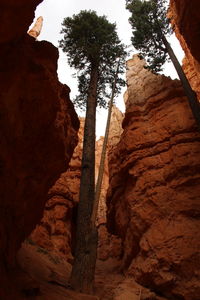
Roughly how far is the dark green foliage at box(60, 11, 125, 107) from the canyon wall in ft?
23.3

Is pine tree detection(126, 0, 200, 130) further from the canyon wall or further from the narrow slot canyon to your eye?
the canyon wall

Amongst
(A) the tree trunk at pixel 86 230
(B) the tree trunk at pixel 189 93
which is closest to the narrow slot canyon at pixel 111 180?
(A) the tree trunk at pixel 86 230

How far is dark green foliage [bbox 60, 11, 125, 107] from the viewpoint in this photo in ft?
50.3

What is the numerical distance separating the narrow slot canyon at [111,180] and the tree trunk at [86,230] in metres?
0.56

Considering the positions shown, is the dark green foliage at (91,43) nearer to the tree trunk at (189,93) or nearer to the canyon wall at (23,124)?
the tree trunk at (189,93)

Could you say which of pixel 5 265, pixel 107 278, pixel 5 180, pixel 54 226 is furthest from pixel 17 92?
pixel 54 226

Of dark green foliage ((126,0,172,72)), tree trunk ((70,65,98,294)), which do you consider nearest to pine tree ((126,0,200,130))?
dark green foliage ((126,0,172,72))

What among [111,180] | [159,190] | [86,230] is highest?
[111,180]

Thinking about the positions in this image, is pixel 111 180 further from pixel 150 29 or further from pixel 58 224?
pixel 150 29

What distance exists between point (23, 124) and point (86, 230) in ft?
14.4

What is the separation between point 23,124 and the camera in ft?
23.2

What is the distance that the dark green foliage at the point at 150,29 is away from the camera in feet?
52.3

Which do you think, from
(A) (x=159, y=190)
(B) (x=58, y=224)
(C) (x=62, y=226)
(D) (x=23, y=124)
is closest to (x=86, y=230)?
(A) (x=159, y=190)

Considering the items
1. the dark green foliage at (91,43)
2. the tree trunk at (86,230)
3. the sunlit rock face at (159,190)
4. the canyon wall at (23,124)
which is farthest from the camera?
the dark green foliage at (91,43)
